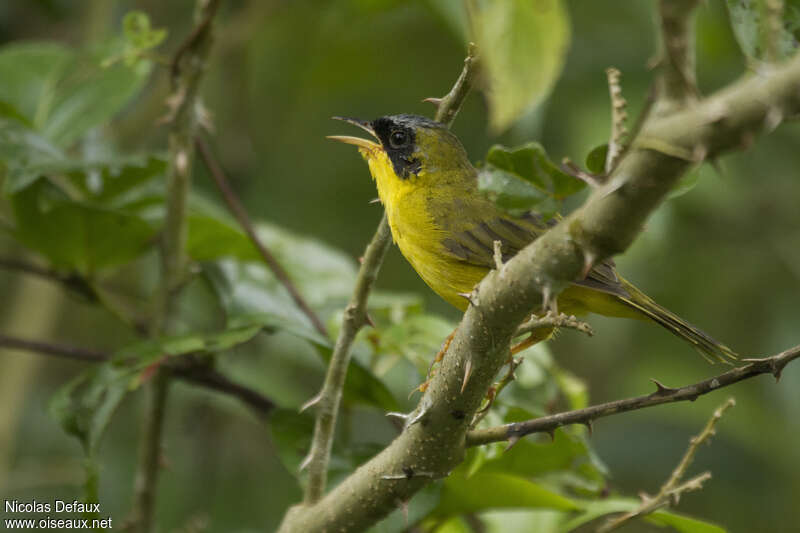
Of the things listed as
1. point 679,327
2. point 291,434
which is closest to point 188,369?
point 291,434

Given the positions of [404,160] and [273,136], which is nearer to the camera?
[404,160]

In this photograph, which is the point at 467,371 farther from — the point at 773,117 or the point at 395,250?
the point at 395,250

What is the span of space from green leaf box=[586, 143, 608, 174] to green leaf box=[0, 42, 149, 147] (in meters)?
2.42

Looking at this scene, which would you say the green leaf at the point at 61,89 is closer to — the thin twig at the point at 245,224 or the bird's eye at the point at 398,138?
the thin twig at the point at 245,224

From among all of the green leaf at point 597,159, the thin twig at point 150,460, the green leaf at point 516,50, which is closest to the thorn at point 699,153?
the green leaf at point 516,50

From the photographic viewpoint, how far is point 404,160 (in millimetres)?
3629

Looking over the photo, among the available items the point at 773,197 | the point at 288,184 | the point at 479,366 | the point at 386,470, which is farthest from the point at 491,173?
the point at 773,197

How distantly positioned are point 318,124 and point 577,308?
335cm

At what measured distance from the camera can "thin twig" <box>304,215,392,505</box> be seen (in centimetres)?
222

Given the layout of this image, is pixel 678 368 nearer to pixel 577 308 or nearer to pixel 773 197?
pixel 773 197

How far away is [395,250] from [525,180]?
4.20 meters

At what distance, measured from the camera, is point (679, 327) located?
8.98 feet

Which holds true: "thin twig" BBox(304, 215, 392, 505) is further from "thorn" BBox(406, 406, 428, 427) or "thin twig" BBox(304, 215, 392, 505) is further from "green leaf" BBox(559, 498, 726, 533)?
"green leaf" BBox(559, 498, 726, 533)

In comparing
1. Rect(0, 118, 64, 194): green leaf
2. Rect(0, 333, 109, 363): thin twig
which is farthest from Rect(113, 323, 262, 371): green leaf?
Rect(0, 118, 64, 194): green leaf
